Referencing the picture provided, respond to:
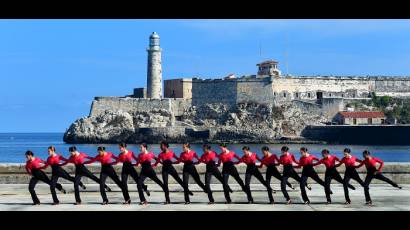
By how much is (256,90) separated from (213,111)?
703cm

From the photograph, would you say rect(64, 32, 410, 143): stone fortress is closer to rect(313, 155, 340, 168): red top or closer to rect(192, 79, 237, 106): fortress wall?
rect(192, 79, 237, 106): fortress wall

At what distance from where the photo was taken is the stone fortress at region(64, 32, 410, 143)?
409ft

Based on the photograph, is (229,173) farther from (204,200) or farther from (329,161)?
(329,161)

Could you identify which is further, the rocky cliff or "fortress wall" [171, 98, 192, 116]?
"fortress wall" [171, 98, 192, 116]

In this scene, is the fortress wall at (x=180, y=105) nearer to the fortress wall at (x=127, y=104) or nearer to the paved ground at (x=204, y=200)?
the fortress wall at (x=127, y=104)

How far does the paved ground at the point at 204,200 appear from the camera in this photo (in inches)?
669

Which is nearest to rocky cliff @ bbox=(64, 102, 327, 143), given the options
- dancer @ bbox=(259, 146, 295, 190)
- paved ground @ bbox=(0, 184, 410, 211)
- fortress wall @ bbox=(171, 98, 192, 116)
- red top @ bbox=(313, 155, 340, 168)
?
fortress wall @ bbox=(171, 98, 192, 116)

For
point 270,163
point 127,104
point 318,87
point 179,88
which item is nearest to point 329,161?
point 270,163

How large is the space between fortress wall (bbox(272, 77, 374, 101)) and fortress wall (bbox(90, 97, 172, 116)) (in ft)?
53.5

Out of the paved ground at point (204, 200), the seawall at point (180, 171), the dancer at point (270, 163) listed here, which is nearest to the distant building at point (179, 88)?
the seawall at point (180, 171)

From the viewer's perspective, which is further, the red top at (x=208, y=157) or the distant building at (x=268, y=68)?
the distant building at (x=268, y=68)
